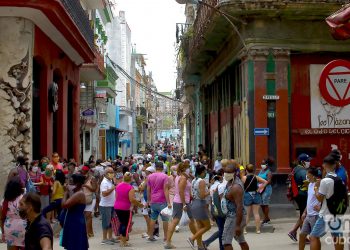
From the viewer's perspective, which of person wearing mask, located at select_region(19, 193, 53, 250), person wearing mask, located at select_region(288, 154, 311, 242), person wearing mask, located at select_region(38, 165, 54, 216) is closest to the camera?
person wearing mask, located at select_region(19, 193, 53, 250)

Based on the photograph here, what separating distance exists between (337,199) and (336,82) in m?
8.31

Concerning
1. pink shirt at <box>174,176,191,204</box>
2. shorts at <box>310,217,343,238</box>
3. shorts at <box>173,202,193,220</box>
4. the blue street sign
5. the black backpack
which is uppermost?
the blue street sign

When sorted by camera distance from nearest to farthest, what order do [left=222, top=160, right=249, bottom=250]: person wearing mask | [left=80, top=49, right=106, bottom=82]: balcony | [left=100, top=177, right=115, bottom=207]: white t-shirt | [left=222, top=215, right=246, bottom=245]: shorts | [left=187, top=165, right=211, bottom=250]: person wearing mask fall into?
1. [left=222, top=160, right=249, bottom=250]: person wearing mask
2. [left=222, top=215, right=246, bottom=245]: shorts
3. [left=187, top=165, right=211, bottom=250]: person wearing mask
4. [left=100, top=177, right=115, bottom=207]: white t-shirt
5. [left=80, top=49, right=106, bottom=82]: balcony

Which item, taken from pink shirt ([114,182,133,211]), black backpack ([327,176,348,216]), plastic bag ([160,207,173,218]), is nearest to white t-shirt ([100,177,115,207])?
pink shirt ([114,182,133,211])

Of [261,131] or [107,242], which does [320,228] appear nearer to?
[107,242]

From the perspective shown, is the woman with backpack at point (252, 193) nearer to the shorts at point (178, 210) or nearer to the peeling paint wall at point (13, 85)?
the shorts at point (178, 210)

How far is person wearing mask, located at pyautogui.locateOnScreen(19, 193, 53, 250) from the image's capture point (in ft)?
18.9

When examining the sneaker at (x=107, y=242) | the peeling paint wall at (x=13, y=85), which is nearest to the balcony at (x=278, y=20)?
the peeling paint wall at (x=13, y=85)

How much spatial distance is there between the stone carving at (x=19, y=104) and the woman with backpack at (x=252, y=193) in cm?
577

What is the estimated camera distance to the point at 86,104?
32.4 meters

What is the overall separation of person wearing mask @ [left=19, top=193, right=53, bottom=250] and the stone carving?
30.3 feet

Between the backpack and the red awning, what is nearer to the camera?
the backpack

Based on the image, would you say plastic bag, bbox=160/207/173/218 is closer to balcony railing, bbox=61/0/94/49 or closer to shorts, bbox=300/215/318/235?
shorts, bbox=300/215/318/235

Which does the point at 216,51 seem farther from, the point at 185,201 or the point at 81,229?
the point at 81,229
